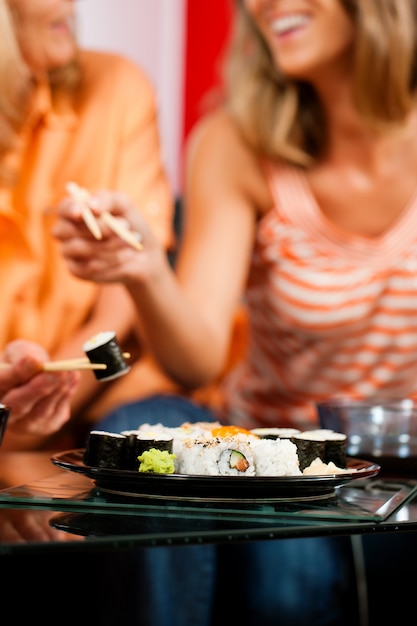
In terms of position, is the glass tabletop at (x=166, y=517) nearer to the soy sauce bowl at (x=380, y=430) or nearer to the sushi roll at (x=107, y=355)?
the sushi roll at (x=107, y=355)

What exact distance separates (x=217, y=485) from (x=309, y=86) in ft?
4.51

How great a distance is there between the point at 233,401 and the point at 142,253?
Result: 26.2 inches

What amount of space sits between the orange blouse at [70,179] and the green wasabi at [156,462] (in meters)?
1.07

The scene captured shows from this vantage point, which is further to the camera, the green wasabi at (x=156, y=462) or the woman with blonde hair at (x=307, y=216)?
the woman with blonde hair at (x=307, y=216)

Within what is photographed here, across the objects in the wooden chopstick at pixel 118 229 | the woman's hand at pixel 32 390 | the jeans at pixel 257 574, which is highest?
the wooden chopstick at pixel 118 229

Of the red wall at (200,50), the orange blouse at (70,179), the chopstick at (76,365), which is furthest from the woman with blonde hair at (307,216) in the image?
the red wall at (200,50)

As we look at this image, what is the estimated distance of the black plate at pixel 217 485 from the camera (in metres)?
0.73

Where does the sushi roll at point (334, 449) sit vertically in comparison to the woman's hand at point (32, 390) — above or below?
below

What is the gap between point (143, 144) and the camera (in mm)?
1958

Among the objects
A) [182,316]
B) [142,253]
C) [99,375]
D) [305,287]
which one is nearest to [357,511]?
[99,375]

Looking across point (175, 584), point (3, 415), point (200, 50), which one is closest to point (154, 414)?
point (175, 584)

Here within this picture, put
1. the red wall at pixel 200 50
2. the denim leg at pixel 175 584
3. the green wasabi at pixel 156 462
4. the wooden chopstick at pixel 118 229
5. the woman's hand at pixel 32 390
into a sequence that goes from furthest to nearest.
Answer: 1. the red wall at pixel 200 50
2. the denim leg at pixel 175 584
3. the wooden chopstick at pixel 118 229
4. the woman's hand at pixel 32 390
5. the green wasabi at pixel 156 462

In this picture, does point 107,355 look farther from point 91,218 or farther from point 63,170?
point 63,170

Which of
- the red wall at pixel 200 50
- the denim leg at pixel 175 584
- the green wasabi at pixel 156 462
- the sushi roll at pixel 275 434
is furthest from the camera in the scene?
the red wall at pixel 200 50
